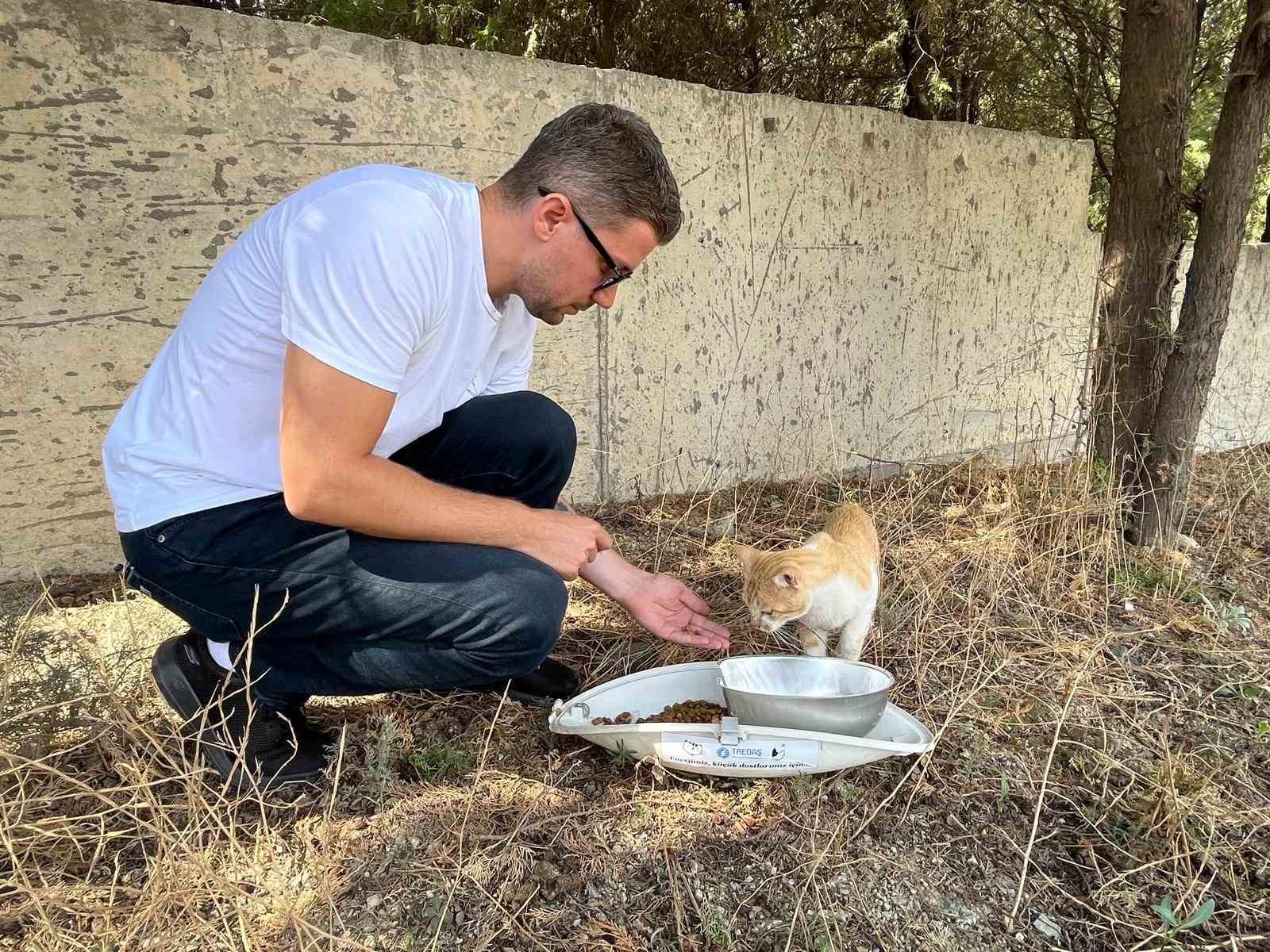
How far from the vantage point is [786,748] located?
5.59 ft

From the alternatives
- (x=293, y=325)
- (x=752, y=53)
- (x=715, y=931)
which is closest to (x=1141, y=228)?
(x=715, y=931)

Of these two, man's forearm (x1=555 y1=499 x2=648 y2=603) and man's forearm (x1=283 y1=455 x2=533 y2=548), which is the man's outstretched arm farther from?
man's forearm (x1=283 y1=455 x2=533 y2=548)

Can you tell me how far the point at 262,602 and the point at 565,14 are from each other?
638 centimetres

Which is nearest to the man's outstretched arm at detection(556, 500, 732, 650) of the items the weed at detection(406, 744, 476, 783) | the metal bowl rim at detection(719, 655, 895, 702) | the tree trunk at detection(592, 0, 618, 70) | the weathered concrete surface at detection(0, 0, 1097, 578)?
the metal bowl rim at detection(719, 655, 895, 702)

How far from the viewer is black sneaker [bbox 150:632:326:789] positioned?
5.88 feet

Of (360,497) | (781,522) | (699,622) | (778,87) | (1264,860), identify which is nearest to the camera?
(360,497)

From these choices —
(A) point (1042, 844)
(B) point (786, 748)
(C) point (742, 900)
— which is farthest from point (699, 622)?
(A) point (1042, 844)

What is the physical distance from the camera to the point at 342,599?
166cm

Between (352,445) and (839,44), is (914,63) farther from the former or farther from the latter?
(352,445)

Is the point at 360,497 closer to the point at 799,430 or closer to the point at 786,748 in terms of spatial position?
the point at 786,748

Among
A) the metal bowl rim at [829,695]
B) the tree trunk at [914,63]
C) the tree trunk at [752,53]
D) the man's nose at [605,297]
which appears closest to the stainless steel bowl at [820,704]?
the metal bowl rim at [829,695]

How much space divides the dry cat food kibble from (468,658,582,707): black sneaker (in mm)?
218

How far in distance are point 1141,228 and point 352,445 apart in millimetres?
3215

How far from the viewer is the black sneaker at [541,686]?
83.9 inches
